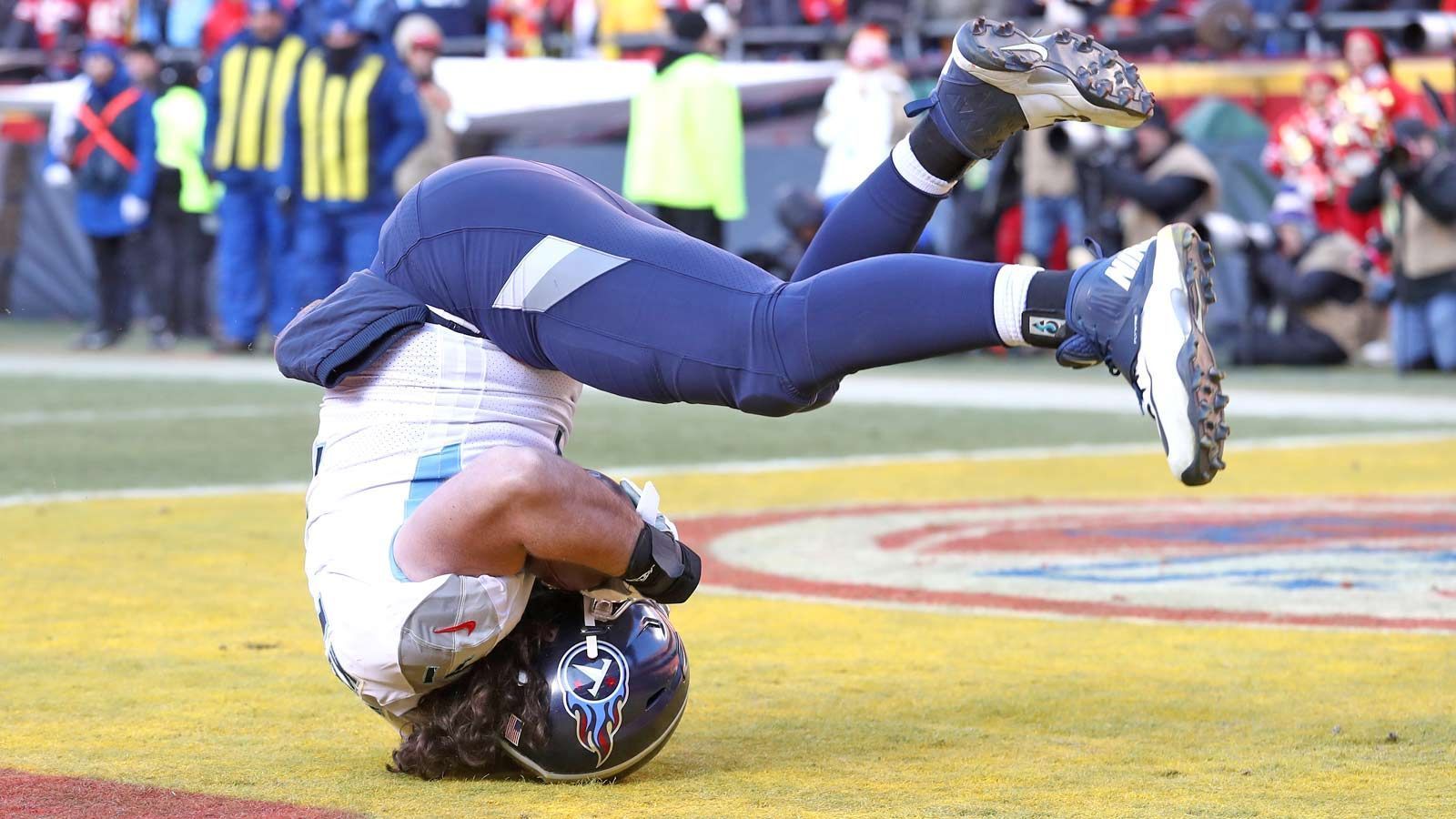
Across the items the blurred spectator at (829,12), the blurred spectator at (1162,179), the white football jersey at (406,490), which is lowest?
the blurred spectator at (829,12)

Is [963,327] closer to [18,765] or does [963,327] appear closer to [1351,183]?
[18,765]

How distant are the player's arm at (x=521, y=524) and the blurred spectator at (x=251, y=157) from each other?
11.2m

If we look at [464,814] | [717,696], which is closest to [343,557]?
[464,814]

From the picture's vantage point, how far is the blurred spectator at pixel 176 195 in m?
16.0

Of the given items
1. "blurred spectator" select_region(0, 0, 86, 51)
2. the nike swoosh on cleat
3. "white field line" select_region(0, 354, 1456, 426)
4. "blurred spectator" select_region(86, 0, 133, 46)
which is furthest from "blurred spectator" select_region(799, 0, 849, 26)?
the nike swoosh on cleat

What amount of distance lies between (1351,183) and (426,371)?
11000 mm

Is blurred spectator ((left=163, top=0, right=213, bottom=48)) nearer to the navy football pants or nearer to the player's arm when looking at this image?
the navy football pants

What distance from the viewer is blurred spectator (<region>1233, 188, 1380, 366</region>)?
13633 mm

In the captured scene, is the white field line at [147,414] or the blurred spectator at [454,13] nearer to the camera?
the white field line at [147,414]

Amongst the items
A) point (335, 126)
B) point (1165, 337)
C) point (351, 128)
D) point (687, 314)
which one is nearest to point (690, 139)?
point (351, 128)

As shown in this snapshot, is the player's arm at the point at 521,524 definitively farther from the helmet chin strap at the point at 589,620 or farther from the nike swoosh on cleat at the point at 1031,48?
the nike swoosh on cleat at the point at 1031,48

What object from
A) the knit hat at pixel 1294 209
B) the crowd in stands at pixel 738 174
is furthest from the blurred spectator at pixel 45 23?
the knit hat at pixel 1294 209

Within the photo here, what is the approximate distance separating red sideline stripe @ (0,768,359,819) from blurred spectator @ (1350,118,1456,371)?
409 inches

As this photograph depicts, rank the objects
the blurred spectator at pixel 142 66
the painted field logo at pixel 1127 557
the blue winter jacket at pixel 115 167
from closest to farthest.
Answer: the painted field logo at pixel 1127 557
the blue winter jacket at pixel 115 167
the blurred spectator at pixel 142 66
